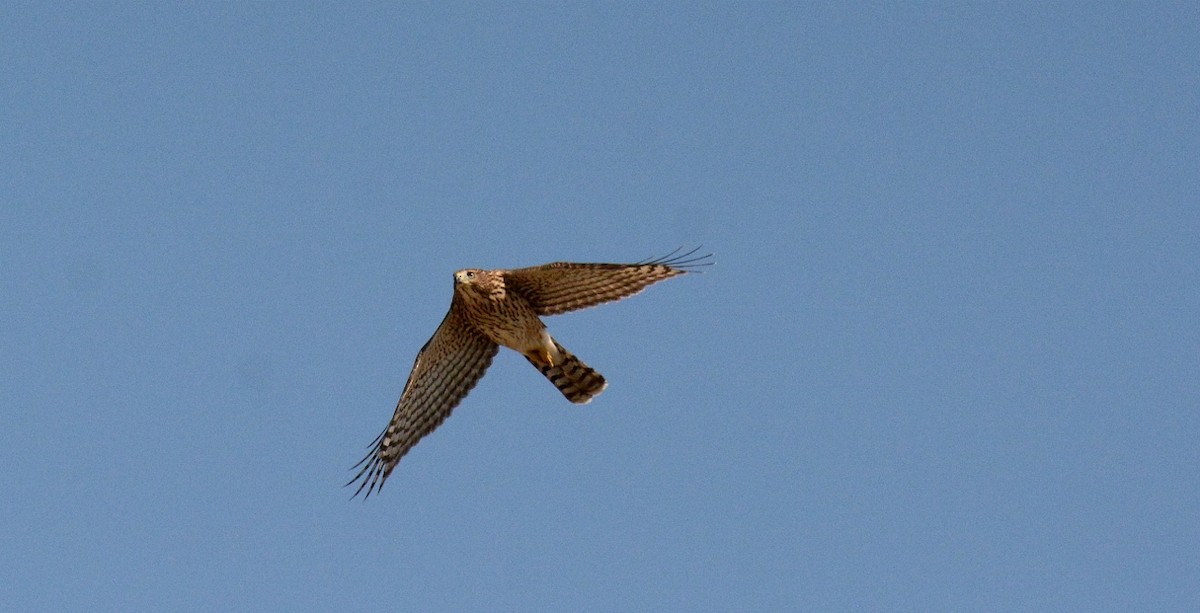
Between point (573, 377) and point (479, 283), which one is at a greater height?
point (479, 283)

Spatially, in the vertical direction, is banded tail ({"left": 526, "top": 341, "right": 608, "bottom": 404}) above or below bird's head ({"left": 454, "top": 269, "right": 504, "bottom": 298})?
below

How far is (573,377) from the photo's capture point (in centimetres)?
1759

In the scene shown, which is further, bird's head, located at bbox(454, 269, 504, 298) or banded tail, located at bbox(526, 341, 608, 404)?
banded tail, located at bbox(526, 341, 608, 404)

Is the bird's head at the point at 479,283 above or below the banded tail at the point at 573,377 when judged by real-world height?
above

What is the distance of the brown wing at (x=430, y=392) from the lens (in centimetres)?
1778

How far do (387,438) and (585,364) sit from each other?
7.19 feet

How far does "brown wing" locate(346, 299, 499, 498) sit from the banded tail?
0.60 meters

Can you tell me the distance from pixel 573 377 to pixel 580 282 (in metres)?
1.16

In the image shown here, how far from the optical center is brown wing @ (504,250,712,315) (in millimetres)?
16594

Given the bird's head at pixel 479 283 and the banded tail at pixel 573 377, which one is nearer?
the bird's head at pixel 479 283

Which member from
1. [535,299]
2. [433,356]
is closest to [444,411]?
[433,356]

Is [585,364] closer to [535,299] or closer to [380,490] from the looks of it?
[535,299]

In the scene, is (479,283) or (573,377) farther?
(573,377)

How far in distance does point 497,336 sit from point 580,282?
3.71 feet
